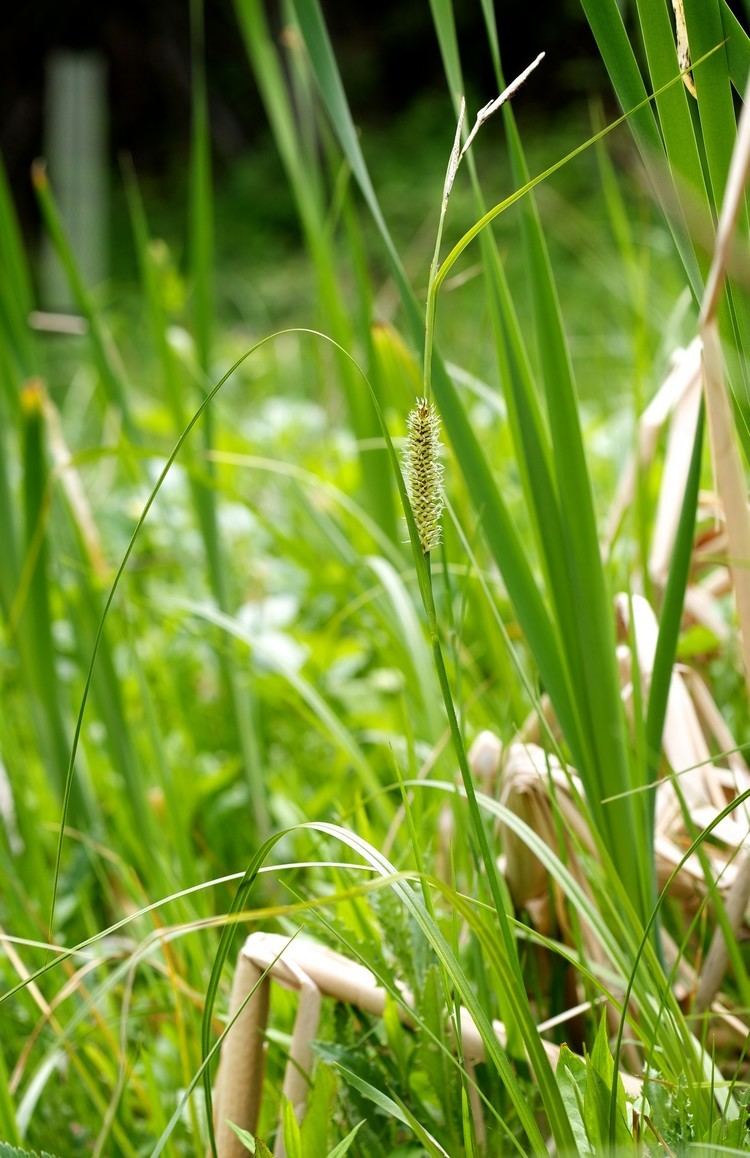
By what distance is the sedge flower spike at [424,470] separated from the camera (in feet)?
0.94

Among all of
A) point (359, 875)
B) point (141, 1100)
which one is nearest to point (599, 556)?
point (359, 875)

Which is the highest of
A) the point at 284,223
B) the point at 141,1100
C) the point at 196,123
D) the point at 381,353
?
the point at 284,223

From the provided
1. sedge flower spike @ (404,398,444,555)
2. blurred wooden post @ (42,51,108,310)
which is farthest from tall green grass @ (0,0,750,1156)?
blurred wooden post @ (42,51,108,310)

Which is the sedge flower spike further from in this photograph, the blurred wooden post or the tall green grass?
the blurred wooden post

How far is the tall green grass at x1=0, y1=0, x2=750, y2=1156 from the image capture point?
0.37m

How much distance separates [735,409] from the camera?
1.33 ft

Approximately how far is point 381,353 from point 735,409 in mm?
473

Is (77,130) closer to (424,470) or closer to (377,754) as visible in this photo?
(377,754)

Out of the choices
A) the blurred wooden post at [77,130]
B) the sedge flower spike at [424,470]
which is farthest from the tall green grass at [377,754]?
the blurred wooden post at [77,130]

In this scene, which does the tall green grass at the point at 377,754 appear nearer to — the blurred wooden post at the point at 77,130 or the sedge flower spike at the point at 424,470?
A: the sedge flower spike at the point at 424,470

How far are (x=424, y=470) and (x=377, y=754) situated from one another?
0.63 m

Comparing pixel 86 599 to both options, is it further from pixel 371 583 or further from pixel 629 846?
pixel 629 846

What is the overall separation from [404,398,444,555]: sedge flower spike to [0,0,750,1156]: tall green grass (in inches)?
0.7

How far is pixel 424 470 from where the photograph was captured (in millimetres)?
291
